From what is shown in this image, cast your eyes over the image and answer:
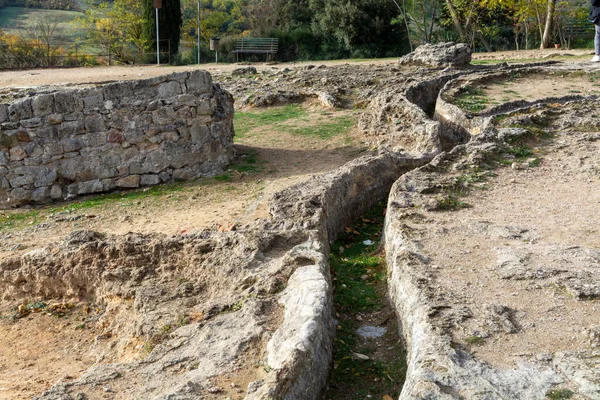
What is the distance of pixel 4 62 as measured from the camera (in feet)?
70.8

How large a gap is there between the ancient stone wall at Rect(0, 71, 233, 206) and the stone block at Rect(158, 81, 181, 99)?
0.01 meters

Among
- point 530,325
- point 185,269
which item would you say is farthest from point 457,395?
point 185,269

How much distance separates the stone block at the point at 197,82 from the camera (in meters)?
10.4

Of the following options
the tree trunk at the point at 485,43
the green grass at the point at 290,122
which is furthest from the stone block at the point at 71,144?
the tree trunk at the point at 485,43

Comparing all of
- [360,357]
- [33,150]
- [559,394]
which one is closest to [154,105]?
[33,150]

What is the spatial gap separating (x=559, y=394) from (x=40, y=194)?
26.4 ft

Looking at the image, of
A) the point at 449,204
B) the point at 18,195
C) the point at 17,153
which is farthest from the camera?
the point at 18,195

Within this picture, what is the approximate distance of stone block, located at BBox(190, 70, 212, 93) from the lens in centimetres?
1041

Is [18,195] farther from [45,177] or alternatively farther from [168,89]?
[168,89]

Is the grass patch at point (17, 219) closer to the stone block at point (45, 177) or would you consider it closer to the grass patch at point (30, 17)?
the stone block at point (45, 177)

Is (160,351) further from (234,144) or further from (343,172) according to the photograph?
(234,144)

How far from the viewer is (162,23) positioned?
1008 inches

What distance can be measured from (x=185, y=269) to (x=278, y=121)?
7.92 meters

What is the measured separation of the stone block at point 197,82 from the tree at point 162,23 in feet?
51.1
